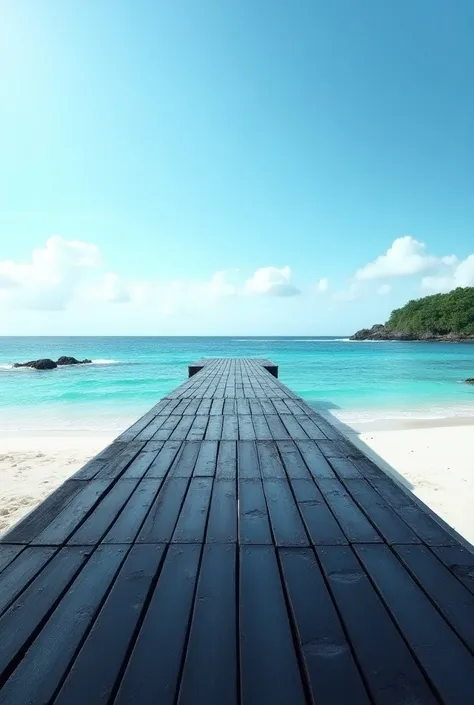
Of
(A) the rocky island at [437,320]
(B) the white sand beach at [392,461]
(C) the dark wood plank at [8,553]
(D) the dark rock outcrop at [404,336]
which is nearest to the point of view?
(C) the dark wood plank at [8,553]

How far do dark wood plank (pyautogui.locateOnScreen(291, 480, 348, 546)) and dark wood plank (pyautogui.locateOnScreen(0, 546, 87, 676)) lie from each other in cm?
145

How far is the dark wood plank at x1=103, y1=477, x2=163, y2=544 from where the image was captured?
2328 millimetres

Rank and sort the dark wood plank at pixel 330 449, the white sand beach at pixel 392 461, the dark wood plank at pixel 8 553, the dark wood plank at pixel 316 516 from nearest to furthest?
1. the dark wood plank at pixel 8 553
2. the dark wood plank at pixel 316 516
3. the dark wood plank at pixel 330 449
4. the white sand beach at pixel 392 461

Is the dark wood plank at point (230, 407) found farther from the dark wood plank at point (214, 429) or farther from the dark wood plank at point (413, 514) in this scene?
the dark wood plank at point (413, 514)

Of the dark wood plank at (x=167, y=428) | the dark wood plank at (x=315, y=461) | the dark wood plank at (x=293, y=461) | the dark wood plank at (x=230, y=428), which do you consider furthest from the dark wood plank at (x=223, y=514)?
the dark wood plank at (x=167, y=428)

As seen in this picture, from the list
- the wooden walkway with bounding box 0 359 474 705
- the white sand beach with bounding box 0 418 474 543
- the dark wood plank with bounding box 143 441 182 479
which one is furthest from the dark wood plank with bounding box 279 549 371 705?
the white sand beach with bounding box 0 418 474 543

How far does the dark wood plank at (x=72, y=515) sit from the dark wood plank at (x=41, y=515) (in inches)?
1.6

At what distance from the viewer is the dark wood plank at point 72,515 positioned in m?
2.30

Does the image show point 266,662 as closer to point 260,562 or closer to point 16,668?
point 260,562

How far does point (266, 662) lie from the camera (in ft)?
4.58

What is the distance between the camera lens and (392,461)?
760 cm

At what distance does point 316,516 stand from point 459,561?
2.91 ft

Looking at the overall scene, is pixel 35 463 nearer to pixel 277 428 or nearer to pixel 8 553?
pixel 277 428

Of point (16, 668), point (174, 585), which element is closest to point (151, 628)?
point (174, 585)
